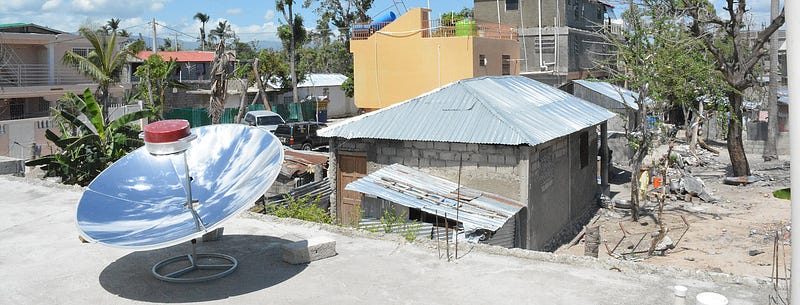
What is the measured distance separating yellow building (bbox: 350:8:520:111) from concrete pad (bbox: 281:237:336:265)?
17.6m

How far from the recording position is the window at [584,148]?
58.9 feet

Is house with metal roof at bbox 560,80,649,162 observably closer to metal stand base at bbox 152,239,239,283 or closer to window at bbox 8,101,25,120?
metal stand base at bbox 152,239,239,283

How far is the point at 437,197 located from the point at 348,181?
3540 millimetres

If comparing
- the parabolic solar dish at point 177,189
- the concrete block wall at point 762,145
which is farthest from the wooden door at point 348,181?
the concrete block wall at point 762,145

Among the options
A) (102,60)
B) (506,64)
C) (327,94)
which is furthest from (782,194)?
(327,94)

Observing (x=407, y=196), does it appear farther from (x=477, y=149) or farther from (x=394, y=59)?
(x=394, y=59)

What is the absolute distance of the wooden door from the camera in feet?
51.1

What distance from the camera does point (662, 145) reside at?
30156 mm

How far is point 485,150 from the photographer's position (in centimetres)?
1373

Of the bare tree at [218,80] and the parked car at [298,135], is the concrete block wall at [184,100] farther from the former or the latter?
the bare tree at [218,80]

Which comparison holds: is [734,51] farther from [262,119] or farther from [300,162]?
[262,119]

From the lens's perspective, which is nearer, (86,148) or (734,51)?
(86,148)

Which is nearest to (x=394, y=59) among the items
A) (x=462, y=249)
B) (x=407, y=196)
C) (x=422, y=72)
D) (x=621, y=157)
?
(x=422, y=72)

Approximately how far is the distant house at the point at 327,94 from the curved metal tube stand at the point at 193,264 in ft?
127
